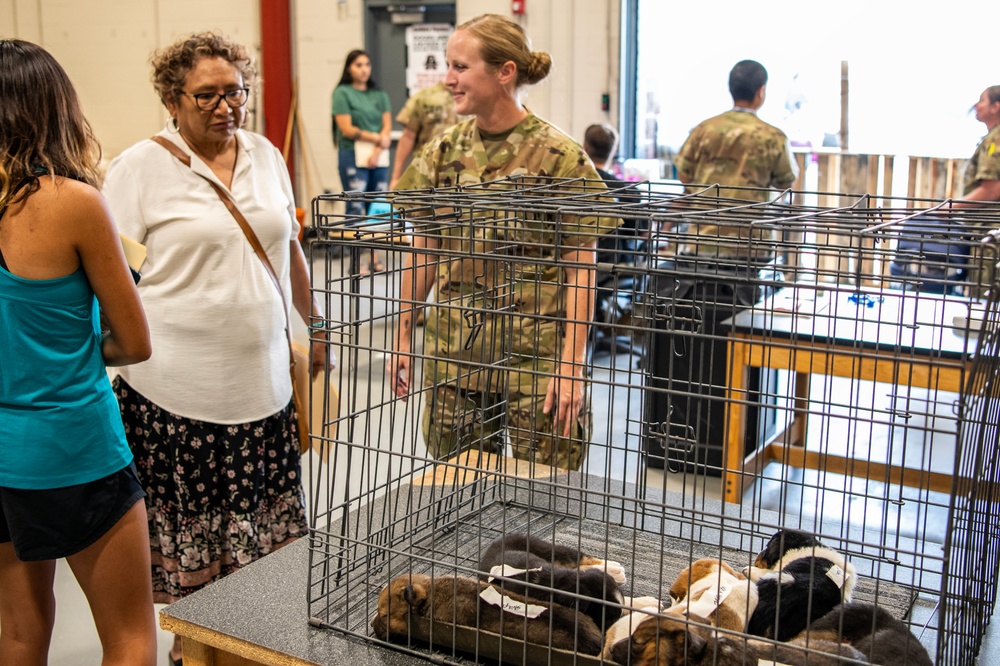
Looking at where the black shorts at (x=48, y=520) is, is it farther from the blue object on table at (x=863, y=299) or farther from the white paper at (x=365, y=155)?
the white paper at (x=365, y=155)

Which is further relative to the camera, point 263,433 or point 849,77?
point 849,77

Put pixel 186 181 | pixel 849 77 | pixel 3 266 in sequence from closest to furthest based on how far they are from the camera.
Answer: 1. pixel 3 266
2. pixel 186 181
3. pixel 849 77

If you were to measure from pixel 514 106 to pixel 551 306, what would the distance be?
0.51 meters

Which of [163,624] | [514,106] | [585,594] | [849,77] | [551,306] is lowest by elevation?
[163,624]

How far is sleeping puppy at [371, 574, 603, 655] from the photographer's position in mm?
1289

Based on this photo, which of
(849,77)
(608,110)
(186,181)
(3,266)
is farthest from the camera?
(608,110)

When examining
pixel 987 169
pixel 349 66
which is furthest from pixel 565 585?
pixel 349 66

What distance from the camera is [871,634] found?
3.91ft

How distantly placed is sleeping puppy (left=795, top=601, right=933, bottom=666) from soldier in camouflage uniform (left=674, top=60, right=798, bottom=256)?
11.1 feet

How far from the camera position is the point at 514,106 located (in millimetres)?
2434

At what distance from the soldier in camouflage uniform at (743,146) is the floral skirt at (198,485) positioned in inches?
109

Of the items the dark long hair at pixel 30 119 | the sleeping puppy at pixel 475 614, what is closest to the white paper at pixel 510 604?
the sleeping puppy at pixel 475 614

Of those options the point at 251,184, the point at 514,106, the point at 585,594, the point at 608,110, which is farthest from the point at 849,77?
the point at 585,594

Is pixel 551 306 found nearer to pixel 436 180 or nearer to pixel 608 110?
pixel 436 180
